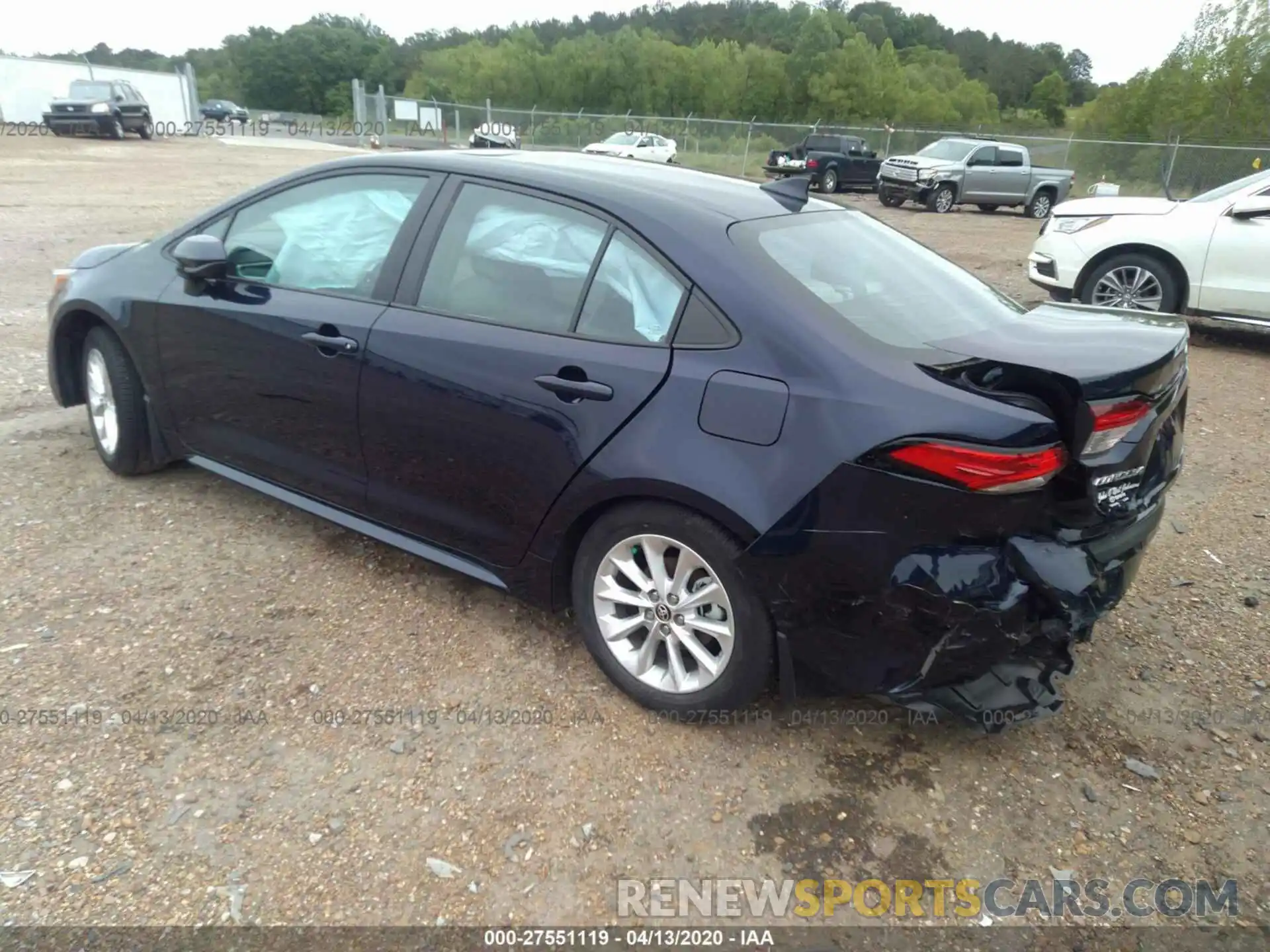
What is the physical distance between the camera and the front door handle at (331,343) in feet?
10.6

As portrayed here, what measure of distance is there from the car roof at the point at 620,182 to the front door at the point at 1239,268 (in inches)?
225

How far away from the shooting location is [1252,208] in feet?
23.8

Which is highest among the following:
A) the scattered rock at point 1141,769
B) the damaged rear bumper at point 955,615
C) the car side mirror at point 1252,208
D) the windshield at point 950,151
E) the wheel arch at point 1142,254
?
the windshield at point 950,151

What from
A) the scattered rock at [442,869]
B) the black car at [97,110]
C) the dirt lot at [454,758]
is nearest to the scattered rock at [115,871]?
the dirt lot at [454,758]

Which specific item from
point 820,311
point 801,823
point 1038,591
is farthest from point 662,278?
point 801,823

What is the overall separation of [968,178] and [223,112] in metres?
51.4

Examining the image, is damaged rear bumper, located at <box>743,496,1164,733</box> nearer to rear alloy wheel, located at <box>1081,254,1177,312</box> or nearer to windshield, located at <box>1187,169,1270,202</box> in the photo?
rear alloy wheel, located at <box>1081,254,1177,312</box>

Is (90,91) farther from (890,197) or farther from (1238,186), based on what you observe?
Result: (1238,186)

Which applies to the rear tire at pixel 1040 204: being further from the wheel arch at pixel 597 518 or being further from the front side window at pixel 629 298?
the wheel arch at pixel 597 518

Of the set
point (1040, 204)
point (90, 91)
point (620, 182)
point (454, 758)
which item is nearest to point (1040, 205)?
point (1040, 204)

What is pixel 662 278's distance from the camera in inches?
107

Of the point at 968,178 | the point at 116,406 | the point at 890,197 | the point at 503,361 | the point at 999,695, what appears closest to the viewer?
the point at 999,695

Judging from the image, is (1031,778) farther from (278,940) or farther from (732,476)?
(278,940)

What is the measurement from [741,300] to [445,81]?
8154 cm
